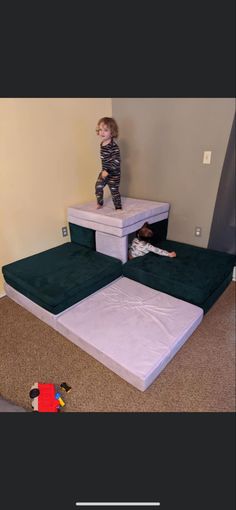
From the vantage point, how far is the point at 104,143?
2.26m

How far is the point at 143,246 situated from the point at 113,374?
1110mm

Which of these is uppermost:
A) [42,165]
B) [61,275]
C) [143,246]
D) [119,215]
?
[42,165]

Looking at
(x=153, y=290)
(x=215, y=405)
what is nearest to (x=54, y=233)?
(x=153, y=290)

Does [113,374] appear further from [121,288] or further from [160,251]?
[160,251]

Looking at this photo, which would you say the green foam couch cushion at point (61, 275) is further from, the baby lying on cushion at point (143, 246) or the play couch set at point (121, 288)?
the baby lying on cushion at point (143, 246)

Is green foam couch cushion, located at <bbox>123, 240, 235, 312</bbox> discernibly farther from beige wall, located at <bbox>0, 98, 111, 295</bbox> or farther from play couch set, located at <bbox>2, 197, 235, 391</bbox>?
beige wall, located at <bbox>0, 98, 111, 295</bbox>

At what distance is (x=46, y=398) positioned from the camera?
4.30 feet

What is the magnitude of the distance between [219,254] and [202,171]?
70 centimetres

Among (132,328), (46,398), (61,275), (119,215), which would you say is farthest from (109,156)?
(46,398)

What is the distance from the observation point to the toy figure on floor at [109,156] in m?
2.16

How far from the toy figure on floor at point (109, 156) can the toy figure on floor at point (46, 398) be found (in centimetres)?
153

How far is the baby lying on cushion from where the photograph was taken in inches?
89.3

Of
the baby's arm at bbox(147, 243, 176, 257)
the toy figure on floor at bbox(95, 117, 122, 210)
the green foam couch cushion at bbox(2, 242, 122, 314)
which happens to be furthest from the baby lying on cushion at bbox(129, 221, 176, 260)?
the toy figure on floor at bbox(95, 117, 122, 210)

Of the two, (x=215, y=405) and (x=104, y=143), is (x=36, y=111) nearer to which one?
(x=104, y=143)
